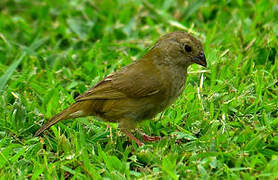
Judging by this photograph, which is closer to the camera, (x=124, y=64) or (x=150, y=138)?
(x=150, y=138)

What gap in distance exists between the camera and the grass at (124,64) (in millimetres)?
4508

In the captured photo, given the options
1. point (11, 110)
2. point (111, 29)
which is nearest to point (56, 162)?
point (11, 110)

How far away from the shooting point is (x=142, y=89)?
5062mm

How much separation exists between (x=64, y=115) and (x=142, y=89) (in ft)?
2.46

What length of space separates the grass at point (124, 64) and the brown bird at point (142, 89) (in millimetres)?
181

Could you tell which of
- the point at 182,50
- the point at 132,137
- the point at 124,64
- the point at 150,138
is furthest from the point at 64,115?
the point at 124,64

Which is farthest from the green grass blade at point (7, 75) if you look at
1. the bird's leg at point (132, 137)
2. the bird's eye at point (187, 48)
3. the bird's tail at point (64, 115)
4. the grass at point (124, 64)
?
the bird's eye at point (187, 48)

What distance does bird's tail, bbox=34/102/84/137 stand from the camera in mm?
5020

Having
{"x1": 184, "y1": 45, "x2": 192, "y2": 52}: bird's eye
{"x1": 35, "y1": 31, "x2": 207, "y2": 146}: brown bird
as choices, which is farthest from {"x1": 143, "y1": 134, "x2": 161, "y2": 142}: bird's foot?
{"x1": 184, "y1": 45, "x2": 192, "y2": 52}: bird's eye

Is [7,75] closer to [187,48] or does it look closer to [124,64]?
[124,64]

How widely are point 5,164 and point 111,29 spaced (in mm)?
3454

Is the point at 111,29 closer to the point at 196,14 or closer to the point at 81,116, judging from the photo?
Result: the point at 196,14

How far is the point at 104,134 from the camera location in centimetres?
521

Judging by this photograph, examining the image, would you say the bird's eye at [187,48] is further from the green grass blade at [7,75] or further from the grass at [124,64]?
the green grass blade at [7,75]
